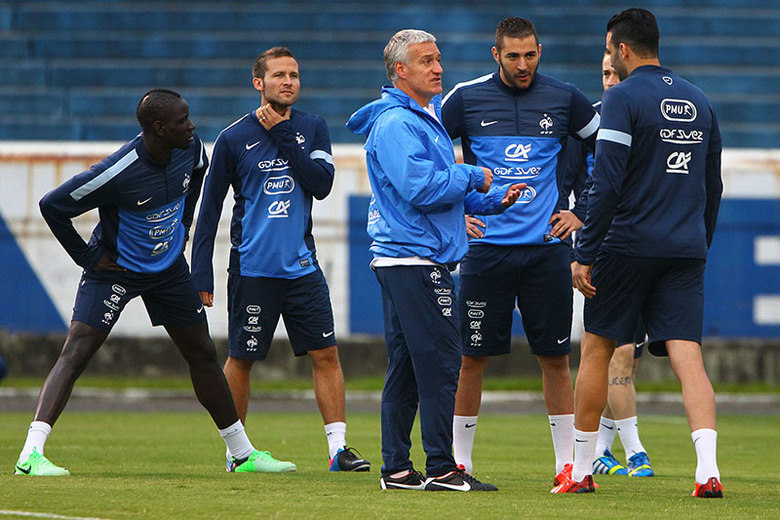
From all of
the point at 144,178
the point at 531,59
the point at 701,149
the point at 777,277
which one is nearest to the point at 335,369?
the point at 144,178

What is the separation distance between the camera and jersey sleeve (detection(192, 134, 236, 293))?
7.86 meters

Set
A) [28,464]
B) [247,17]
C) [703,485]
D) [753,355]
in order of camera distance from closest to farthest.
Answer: [703,485]
[28,464]
[753,355]
[247,17]

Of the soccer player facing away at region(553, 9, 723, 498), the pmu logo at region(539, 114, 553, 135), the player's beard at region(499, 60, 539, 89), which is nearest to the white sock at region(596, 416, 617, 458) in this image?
the soccer player facing away at region(553, 9, 723, 498)

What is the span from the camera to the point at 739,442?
10531mm

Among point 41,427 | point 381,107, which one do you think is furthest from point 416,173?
point 41,427

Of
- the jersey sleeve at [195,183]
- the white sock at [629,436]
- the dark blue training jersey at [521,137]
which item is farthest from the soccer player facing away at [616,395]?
the jersey sleeve at [195,183]

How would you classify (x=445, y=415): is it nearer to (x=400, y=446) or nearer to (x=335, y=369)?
(x=400, y=446)

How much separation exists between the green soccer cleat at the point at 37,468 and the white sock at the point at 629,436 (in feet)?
10.8

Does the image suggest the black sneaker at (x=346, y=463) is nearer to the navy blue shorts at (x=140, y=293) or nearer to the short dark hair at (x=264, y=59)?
the navy blue shorts at (x=140, y=293)

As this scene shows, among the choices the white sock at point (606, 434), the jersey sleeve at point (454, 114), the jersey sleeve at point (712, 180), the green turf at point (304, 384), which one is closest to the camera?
the jersey sleeve at point (712, 180)

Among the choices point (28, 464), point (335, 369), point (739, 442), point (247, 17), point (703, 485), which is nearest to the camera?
point (703, 485)

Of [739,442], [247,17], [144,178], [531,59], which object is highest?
[247,17]

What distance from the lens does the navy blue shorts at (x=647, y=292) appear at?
6305 mm

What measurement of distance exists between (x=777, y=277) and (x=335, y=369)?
1044cm
